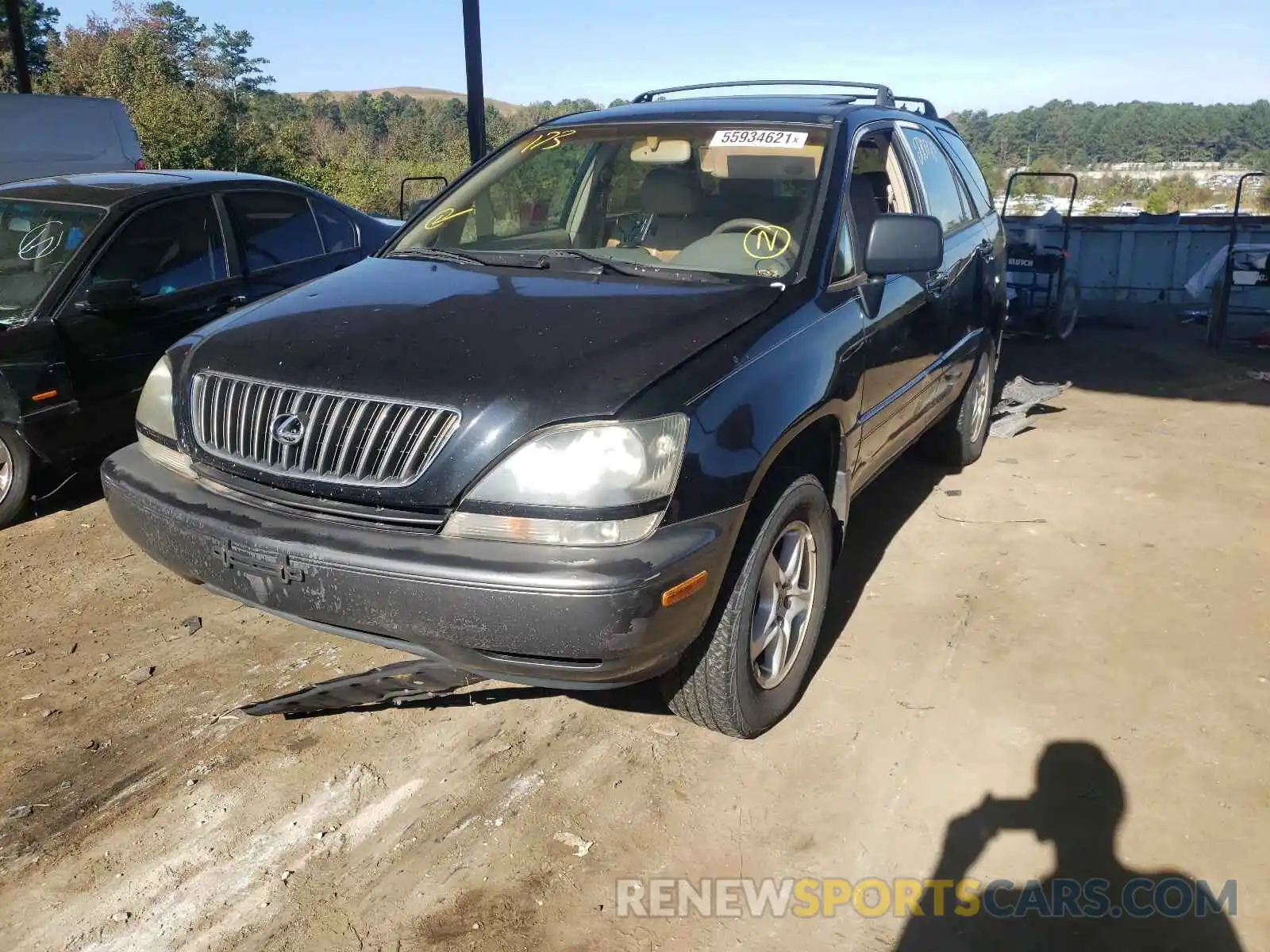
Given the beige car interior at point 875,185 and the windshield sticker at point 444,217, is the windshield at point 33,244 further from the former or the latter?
the beige car interior at point 875,185

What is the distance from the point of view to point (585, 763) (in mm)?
2934

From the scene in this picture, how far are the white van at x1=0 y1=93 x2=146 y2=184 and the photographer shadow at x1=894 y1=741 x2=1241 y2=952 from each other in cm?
1012

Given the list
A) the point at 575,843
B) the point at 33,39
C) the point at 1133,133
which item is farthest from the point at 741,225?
the point at 1133,133

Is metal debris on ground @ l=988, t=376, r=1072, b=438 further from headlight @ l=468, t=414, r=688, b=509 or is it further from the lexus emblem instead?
the lexus emblem

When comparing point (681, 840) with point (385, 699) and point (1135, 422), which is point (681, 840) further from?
point (1135, 422)

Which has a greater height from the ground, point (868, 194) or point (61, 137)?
point (61, 137)

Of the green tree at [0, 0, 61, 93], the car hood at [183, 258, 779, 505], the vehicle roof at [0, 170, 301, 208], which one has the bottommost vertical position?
the car hood at [183, 258, 779, 505]

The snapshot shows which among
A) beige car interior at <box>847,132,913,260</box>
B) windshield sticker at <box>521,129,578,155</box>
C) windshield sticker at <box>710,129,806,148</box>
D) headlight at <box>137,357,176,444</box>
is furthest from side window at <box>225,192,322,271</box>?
beige car interior at <box>847,132,913,260</box>

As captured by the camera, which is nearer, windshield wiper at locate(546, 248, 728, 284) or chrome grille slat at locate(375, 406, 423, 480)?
chrome grille slat at locate(375, 406, 423, 480)

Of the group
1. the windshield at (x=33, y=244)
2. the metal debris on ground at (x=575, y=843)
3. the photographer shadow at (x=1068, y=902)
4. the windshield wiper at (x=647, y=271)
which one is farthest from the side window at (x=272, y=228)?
the photographer shadow at (x=1068, y=902)

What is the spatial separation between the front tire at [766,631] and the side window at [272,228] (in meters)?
3.99

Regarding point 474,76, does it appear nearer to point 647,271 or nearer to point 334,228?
point 334,228

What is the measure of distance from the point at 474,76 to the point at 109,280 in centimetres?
577

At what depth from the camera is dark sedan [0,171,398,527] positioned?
15.5 ft
